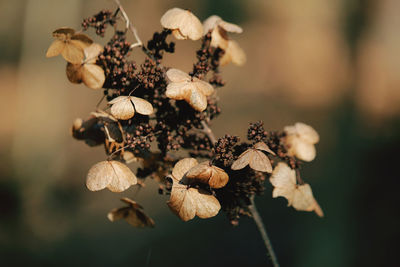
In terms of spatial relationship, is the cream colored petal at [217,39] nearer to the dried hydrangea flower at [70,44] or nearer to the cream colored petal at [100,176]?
the dried hydrangea flower at [70,44]

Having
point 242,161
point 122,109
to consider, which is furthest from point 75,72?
point 242,161

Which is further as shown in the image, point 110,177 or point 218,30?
point 218,30

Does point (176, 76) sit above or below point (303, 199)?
above

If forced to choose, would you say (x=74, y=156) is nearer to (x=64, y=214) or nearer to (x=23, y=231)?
(x=64, y=214)

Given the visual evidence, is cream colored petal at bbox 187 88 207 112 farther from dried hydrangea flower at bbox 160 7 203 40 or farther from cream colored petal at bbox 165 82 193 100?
dried hydrangea flower at bbox 160 7 203 40

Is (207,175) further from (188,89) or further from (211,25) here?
(211,25)

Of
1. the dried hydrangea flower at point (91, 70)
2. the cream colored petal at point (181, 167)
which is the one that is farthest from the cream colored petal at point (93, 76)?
the cream colored petal at point (181, 167)
